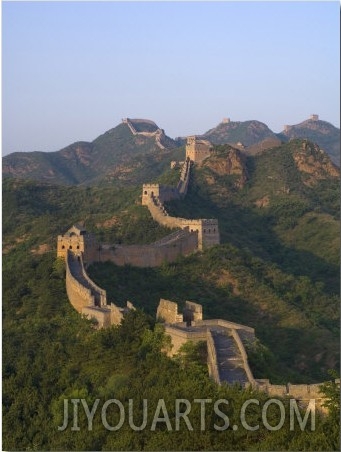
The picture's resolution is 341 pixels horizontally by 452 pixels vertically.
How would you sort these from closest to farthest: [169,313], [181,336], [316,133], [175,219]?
[181,336] → [169,313] → [175,219] → [316,133]

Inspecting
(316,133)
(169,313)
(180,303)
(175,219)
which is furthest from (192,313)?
(316,133)

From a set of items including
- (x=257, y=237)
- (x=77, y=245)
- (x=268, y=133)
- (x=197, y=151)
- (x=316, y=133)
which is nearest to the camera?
(x=77, y=245)

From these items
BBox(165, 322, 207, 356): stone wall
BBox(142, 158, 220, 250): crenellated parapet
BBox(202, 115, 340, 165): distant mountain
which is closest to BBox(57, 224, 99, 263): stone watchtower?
BBox(142, 158, 220, 250): crenellated parapet

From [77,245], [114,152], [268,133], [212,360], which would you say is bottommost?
[212,360]

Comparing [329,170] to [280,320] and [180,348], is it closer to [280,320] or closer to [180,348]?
[280,320]

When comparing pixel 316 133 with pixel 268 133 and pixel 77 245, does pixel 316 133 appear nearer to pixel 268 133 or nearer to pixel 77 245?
pixel 268 133

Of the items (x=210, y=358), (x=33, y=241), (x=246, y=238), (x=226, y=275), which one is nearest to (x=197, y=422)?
(x=210, y=358)

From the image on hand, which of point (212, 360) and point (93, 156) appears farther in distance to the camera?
point (93, 156)
